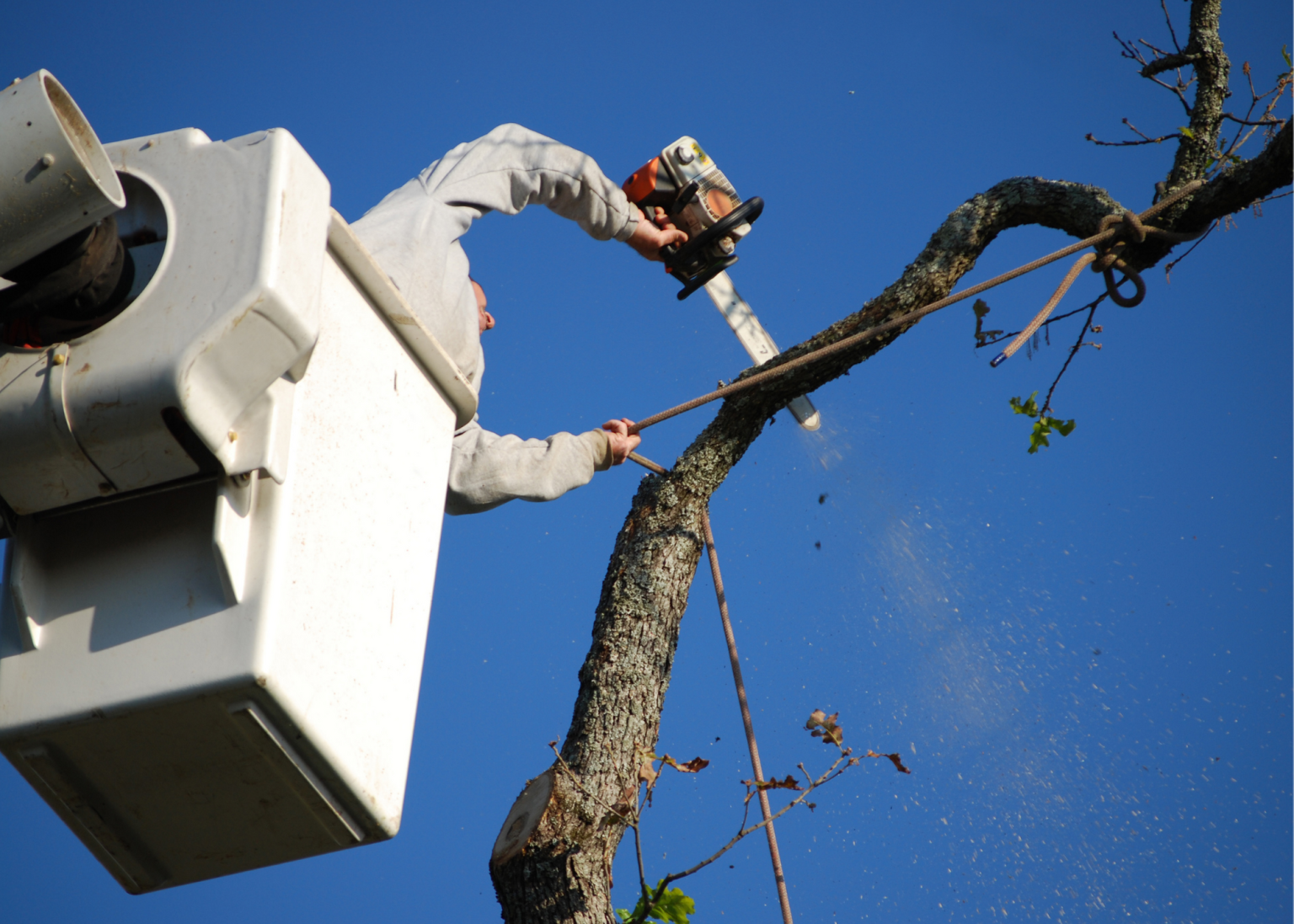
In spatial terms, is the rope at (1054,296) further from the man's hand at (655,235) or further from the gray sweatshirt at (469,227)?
the man's hand at (655,235)

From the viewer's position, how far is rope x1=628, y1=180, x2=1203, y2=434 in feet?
9.05

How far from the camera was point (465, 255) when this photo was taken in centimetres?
246

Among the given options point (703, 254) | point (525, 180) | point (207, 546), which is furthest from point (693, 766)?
point (703, 254)

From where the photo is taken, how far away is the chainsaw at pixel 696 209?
10.7 feet

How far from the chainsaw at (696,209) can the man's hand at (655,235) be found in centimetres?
2

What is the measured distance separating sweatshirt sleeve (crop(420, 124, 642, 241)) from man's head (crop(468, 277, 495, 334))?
0.78 ft

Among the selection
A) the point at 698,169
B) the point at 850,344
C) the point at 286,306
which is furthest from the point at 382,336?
the point at 698,169

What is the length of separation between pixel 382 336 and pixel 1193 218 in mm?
2186

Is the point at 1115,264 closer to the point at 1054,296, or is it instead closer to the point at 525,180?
the point at 1054,296

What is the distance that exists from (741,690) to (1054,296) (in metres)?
1.29

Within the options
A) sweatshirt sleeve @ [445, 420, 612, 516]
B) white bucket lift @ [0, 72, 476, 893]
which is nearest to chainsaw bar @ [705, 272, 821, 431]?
sweatshirt sleeve @ [445, 420, 612, 516]

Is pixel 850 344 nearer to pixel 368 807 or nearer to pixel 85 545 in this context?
pixel 368 807

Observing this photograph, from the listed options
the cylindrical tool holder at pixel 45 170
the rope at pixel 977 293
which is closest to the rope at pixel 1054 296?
the rope at pixel 977 293

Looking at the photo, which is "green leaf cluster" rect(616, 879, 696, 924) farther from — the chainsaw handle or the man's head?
the chainsaw handle
